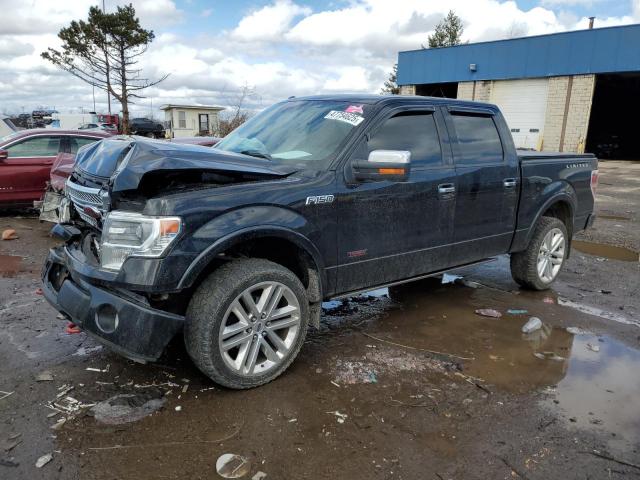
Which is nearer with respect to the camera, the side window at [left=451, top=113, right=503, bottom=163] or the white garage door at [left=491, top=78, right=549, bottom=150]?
the side window at [left=451, top=113, right=503, bottom=163]

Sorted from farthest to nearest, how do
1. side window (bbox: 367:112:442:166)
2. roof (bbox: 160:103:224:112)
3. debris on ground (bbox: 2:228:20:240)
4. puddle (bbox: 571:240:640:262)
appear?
roof (bbox: 160:103:224:112), debris on ground (bbox: 2:228:20:240), puddle (bbox: 571:240:640:262), side window (bbox: 367:112:442:166)

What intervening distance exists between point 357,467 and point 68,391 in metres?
1.93

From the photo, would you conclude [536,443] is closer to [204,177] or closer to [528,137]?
[204,177]

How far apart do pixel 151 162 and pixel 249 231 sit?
0.70 meters

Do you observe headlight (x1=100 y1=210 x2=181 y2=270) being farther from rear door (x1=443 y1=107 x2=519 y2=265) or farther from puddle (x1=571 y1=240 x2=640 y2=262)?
puddle (x1=571 y1=240 x2=640 y2=262)

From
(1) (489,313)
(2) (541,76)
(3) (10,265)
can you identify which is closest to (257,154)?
(1) (489,313)

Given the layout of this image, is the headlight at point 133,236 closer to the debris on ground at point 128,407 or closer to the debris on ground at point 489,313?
the debris on ground at point 128,407

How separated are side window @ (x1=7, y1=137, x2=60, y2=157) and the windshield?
20.8ft

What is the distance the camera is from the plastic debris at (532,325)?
4.54 m

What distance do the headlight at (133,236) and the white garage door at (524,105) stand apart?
2558cm

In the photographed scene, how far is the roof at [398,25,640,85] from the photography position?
22.8m

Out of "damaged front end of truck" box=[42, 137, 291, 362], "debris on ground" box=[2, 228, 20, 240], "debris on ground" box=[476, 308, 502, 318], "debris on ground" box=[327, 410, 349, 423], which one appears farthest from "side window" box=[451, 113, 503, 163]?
"debris on ground" box=[2, 228, 20, 240]

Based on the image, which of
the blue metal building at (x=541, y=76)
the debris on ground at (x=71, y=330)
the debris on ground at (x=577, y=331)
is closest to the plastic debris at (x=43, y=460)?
the debris on ground at (x=71, y=330)

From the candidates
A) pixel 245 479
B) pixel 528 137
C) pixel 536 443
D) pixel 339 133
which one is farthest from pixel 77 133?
pixel 528 137
